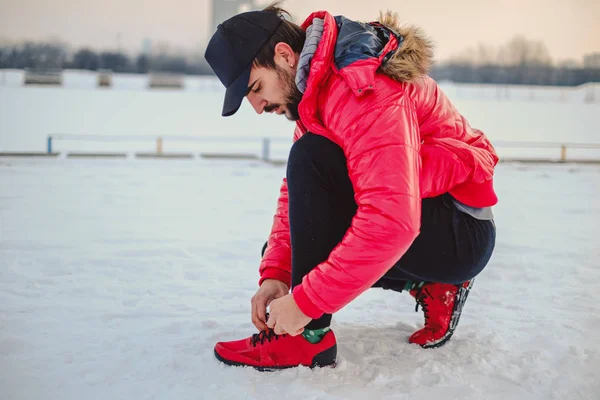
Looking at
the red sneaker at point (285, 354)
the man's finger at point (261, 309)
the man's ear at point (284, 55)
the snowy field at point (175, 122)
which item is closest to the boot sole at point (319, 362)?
the red sneaker at point (285, 354)

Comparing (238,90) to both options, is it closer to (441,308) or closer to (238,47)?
(238,47)

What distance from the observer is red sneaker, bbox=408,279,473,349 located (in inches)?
61.3

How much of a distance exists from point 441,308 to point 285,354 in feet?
1.50

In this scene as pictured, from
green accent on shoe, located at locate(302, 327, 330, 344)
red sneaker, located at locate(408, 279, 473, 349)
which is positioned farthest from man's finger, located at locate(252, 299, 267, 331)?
red sneaker, located at locate(408, 279, 473, 349)

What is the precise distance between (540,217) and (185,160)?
5.40m

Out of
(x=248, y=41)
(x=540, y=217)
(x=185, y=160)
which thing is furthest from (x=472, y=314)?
(x=185, y=160)

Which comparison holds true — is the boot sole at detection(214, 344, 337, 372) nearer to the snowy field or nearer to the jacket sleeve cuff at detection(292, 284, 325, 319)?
the jacket sleeve cuff at detection(292, 284, 325, 319)

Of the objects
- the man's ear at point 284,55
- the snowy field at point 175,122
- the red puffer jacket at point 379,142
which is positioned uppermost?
the man's ear at point 284,55

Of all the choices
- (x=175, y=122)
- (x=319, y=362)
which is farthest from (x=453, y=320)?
(x=175, y=122)

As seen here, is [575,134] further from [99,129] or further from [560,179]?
[99,129]

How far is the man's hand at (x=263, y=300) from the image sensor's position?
1.41 m

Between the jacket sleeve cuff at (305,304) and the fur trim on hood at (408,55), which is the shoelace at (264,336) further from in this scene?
the fur trim on hood at (408,55)

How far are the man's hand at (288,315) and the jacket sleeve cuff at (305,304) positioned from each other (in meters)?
0.01

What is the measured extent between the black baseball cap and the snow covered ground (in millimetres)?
657
